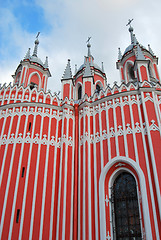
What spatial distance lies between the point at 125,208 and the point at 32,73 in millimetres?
13552

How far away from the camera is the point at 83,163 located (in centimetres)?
1278

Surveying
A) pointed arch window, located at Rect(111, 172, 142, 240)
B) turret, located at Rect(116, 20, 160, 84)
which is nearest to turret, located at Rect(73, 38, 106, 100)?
turret, located at Rect(116, 20, 160, 84)

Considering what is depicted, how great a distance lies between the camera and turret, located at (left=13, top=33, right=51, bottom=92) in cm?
1903

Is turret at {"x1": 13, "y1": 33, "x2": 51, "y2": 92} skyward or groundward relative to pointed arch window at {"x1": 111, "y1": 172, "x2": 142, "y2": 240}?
skyward

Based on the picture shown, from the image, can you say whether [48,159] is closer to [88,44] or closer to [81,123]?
[81,123]

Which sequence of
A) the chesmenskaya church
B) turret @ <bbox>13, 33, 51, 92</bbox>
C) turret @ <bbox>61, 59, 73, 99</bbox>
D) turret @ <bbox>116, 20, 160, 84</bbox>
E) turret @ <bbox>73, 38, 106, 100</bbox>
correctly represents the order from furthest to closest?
turret @ <bbox>116, 20, 160, 84</bbox>, turret @ <bbox>13, 33, 51, 92</bbox>, turret @ <bbox>73, 38, 106, 100</bbox>, turret @ <bbox>61, 59, 73, 99</bbox>, the chesmenskaya church

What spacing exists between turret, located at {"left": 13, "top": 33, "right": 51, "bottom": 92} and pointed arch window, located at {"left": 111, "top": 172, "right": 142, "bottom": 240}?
11135 mm

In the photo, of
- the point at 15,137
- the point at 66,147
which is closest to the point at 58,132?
the point at 66,147

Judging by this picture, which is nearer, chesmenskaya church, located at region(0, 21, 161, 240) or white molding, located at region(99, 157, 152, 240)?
white molding, located at region(99, 157, 152, 240)

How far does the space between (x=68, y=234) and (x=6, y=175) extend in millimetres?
4433

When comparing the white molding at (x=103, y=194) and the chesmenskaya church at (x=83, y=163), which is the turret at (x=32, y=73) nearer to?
the chesmenskaya church at (x=83, y=163)

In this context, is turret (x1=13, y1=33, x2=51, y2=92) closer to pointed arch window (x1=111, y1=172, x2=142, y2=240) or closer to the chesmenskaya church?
the chesmenskaya church

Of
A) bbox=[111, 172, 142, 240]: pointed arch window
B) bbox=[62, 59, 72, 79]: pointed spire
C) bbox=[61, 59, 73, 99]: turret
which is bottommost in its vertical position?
bbox=[111, 172, 142, 240]: pointed arch window

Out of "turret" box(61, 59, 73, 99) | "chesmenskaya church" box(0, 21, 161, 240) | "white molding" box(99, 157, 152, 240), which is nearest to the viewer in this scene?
"white molding" box(99, 157, 152, 240)
